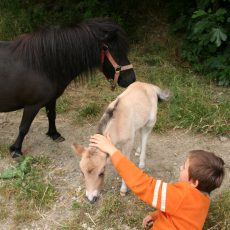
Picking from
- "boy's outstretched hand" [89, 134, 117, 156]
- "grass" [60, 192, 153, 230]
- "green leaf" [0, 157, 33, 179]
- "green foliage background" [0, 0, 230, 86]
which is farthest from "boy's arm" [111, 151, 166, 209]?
"green foliage background" [0, 0, 230, 86]

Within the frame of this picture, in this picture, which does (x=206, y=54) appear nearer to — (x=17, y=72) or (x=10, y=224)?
(x=17, y=72)

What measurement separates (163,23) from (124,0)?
764 mm

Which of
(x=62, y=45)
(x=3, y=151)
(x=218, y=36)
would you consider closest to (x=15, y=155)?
(x=3, y=151)

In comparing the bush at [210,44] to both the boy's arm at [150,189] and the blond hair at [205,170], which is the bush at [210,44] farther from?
the boy's arm at [150,189]

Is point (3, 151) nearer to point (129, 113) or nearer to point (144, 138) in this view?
point (144, 138)

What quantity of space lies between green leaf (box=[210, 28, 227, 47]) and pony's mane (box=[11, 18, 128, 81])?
1.81 metres

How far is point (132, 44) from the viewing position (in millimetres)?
6438

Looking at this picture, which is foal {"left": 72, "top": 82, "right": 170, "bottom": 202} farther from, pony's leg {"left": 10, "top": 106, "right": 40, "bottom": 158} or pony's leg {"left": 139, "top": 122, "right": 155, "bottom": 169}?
pony's leg {"left": 10, "top": 106, "right": 40, "bottom": 158}

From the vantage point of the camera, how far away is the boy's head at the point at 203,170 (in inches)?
91.7

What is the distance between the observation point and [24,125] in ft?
12.3

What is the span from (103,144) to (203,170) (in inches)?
24.5

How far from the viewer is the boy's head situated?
7.64 ft

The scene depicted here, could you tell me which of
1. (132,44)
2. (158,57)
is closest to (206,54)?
(158,57)

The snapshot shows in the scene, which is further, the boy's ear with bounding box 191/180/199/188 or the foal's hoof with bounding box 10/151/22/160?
the foal's hoof with bounding box 10/151/22/160
